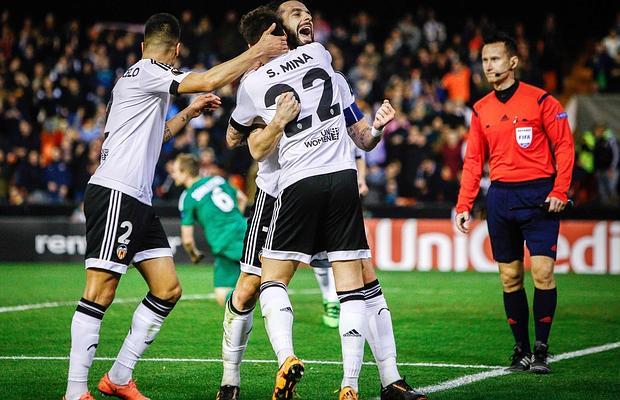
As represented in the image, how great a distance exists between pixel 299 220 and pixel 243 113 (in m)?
0.77

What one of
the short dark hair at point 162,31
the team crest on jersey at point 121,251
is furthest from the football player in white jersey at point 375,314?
the team crest on jersey at point 121,251

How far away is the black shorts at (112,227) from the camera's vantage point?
679 centimetres

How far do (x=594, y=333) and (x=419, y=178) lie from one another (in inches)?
425

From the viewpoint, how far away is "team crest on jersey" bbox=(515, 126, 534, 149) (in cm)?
854

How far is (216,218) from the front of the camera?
1227cm

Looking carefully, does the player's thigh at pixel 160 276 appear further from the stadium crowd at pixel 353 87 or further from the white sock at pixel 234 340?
the stadium crowd at pixel 353 87

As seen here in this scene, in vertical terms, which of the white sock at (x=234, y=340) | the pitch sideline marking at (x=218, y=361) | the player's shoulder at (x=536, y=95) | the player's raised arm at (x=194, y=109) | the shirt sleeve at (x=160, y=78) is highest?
the player's shoulder at (x=536, y=95)

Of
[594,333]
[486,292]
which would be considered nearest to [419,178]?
[486,292]

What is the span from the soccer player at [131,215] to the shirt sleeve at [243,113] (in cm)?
34

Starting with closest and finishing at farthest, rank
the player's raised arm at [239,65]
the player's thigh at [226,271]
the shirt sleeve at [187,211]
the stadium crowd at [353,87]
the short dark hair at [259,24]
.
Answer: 1. the player's raised arm at [239,65]
2. the short dark hair at [259,24]
3. the player's thigh at [226,271]
4. the shirt sleeve at [187,211]
5. the stadium crowd at [353,87]

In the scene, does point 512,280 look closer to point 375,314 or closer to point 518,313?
point 518,313

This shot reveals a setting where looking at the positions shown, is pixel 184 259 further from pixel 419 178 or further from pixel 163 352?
Answer: pixel 163 352

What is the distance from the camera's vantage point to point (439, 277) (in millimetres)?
17578

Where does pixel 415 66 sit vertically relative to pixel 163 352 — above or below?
above
